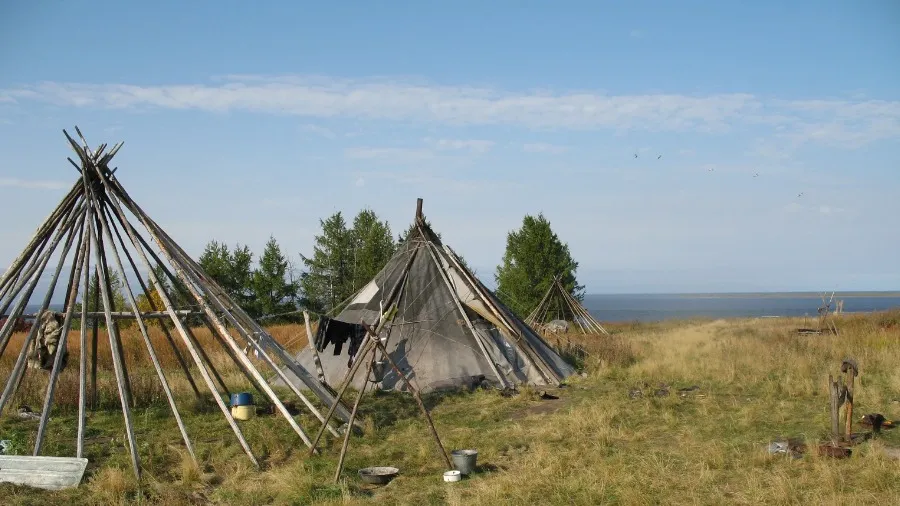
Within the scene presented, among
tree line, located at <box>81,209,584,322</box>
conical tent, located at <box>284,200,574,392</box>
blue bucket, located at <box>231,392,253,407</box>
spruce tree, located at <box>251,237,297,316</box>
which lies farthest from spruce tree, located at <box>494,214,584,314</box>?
blue bucket, located at <box>231,392,253,407</box>

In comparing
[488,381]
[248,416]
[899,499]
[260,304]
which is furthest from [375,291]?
[260,304]

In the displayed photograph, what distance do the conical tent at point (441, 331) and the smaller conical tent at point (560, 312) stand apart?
40.6ft

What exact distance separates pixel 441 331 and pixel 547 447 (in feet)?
17.3

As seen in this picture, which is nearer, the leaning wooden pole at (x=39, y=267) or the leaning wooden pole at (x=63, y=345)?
the leaning wooden pole at (x=63, y=345)

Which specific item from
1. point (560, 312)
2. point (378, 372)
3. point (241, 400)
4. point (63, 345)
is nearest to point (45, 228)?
point (63, 345)

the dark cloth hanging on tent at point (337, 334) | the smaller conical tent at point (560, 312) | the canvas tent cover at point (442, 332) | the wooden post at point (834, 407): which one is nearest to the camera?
the wooden post at point (834, 407)

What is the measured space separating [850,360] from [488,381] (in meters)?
5.86

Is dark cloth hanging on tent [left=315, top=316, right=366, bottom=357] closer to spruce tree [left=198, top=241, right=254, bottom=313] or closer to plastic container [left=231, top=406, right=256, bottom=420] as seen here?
plastic container [left=231, top=406, right=256, bottom=420]

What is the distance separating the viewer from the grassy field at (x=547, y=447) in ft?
20.5

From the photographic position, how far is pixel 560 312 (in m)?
27.8

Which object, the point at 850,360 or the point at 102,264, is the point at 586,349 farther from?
the point at 102,264

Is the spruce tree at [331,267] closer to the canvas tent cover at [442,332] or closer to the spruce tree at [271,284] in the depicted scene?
the spruce tree at [271,284]

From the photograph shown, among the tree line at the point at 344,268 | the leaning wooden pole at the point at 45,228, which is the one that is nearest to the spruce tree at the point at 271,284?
the tree line at the point at 344,268

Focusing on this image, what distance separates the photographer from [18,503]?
20.0 feet
